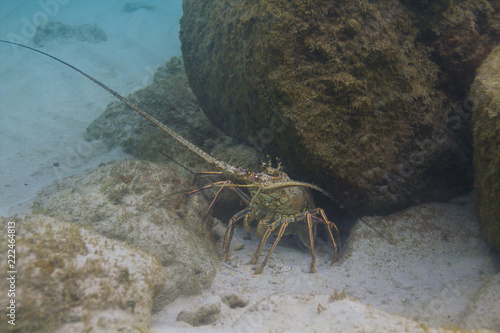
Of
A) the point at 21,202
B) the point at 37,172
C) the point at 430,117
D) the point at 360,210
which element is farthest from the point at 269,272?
the point at 37,172

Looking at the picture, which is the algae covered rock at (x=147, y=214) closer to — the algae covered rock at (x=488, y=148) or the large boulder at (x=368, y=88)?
the large boulder at (x=368, y=88)

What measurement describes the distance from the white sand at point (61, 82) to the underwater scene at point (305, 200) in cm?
76

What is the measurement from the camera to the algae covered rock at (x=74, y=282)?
5.21 ft

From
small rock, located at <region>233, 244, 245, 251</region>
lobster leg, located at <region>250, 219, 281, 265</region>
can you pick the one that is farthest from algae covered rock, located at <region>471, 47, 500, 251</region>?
small rock, located at <region>233, 244, 245, 251</region>

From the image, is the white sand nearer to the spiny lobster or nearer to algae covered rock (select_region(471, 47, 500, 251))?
the spiny lobster

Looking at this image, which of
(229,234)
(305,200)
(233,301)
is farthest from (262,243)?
(305,200)

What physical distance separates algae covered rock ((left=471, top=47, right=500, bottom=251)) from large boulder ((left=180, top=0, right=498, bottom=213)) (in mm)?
614

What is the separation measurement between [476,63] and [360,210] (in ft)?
8.26

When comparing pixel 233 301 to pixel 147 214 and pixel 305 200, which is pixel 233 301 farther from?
pixel 305 200

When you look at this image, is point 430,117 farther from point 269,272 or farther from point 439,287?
point 269,272

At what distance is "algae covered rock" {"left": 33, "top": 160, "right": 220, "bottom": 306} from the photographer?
9.34 ft

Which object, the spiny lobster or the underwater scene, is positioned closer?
the underwater scene

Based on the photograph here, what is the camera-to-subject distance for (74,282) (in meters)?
1.79

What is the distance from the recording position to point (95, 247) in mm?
2105
